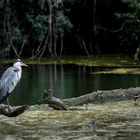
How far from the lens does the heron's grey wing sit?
40.1 feet

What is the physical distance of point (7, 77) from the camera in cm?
1254

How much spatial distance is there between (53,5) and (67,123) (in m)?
21.8

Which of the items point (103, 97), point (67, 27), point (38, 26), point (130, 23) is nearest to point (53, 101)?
point (103, 97)

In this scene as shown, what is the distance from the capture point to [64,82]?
71.7ft

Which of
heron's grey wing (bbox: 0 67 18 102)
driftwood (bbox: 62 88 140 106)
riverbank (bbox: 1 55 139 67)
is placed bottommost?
riverbank (bbox: 1 55 139 67)

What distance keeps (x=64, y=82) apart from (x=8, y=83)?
375 inches

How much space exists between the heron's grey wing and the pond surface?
400cm

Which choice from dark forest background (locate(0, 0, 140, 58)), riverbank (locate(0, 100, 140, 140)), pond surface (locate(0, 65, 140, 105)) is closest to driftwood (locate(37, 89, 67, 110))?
riverbank (locate(0, 100, 140, 140))

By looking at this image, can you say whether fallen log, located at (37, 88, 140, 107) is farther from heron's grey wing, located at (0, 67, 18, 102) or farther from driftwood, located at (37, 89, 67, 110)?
heron's grey wing, located at (0, 67, 18, 102)

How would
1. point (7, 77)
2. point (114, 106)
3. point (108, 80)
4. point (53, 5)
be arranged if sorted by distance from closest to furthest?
point (7, 77), point (114, 106), point (108, 80), point (53, 5)

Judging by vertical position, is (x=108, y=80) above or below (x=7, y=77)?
below

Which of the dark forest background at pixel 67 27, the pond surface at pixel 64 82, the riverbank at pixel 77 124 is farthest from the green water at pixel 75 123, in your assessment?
the dark forest background at pixel 67 27

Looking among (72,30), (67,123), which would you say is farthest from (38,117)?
(72,30)

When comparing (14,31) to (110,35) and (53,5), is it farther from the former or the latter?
(110,35)
